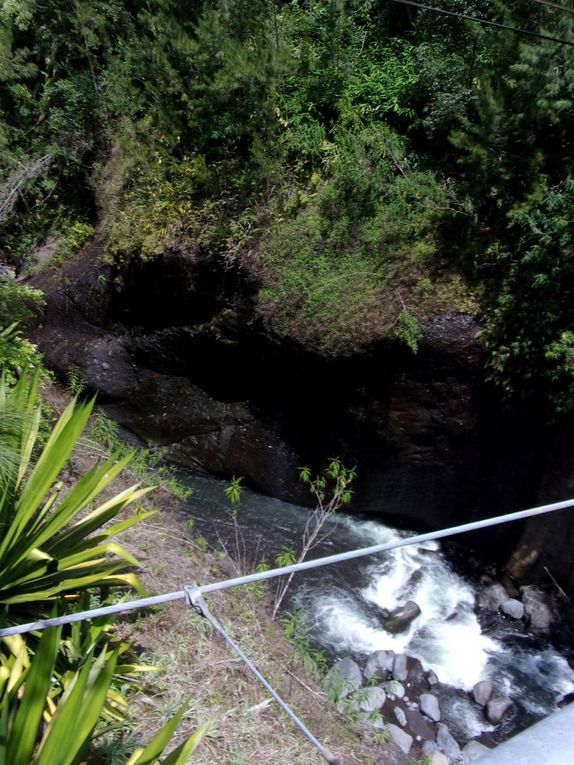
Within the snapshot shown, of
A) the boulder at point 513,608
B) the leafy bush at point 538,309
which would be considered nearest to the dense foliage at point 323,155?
the leafy bush at point 538,309

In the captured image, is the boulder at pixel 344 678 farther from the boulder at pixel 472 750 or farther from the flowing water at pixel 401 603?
the boulder at pixel 472 750

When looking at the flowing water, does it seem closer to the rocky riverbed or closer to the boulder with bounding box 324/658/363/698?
the rocky riverbed

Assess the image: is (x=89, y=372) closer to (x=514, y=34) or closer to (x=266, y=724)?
(x=266, y=724)

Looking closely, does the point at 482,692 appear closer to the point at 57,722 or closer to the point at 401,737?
the point at 401,737

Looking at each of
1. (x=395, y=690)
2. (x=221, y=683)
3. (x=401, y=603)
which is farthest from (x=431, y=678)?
(x=221, y=683)

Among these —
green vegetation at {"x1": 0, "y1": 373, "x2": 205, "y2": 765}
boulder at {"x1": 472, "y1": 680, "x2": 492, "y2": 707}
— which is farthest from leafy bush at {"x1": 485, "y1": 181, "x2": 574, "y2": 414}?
green vegetation at {"x1": 0, "y1": 373, "x2": 205, "y2": 765}

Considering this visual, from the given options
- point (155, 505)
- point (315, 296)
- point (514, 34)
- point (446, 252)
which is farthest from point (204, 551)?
point (514, 34)

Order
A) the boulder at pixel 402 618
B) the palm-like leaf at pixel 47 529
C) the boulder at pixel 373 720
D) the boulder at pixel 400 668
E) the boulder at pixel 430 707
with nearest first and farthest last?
the palm-like leaf at pixel 47 529 < the boulder at pixel 373 720 < the boulder at pixel 430 707 < the boulder at pixel 400 668 < the boulder at pixel 402 618
